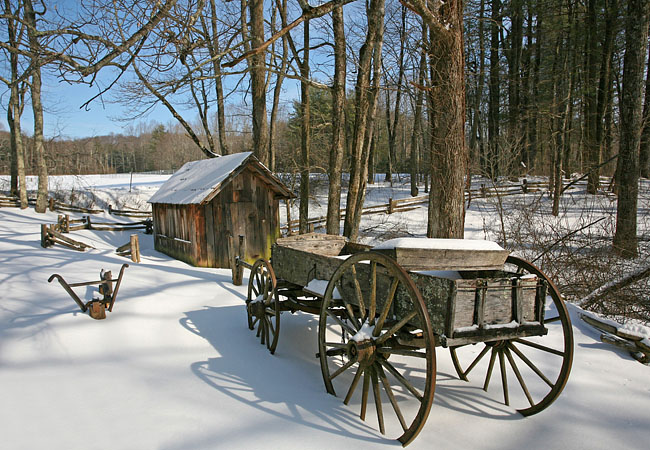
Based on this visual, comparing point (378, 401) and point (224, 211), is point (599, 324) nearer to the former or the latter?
point (378, 401)

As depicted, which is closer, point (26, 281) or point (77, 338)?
point (77, 338)

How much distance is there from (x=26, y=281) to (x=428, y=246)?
7.29 metres

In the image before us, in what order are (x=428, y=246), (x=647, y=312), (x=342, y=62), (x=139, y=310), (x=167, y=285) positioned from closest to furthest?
(x=428, y=246), (x=139, y=310), (x=647, y=312), (x=167, y=285), (x=342, y=62)

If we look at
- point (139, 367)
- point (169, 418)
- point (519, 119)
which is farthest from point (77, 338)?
point (519, 119)

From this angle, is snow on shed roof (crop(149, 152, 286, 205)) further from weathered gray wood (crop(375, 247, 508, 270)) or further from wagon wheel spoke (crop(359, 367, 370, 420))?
weathered gray wood (crop(375, 247, 508, 270))

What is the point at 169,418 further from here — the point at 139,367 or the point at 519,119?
the point at 519,119

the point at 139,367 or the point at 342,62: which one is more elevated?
the point at 342,62

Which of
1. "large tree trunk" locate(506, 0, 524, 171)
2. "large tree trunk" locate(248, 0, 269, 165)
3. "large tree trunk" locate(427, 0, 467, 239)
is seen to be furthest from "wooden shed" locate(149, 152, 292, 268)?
"large tree trunk" locate(506, 0, 524, 171)

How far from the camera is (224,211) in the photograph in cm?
1326

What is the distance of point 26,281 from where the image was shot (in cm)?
722

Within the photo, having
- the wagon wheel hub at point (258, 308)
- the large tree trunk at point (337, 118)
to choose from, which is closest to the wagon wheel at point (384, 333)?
the wagon wheel hub at point (258, 308)

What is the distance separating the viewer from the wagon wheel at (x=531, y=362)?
3.52 meters

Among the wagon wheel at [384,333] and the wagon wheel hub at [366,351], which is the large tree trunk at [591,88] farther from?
the wagon wheel hub at [366,351]

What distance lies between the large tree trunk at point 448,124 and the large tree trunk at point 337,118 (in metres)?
4.56
